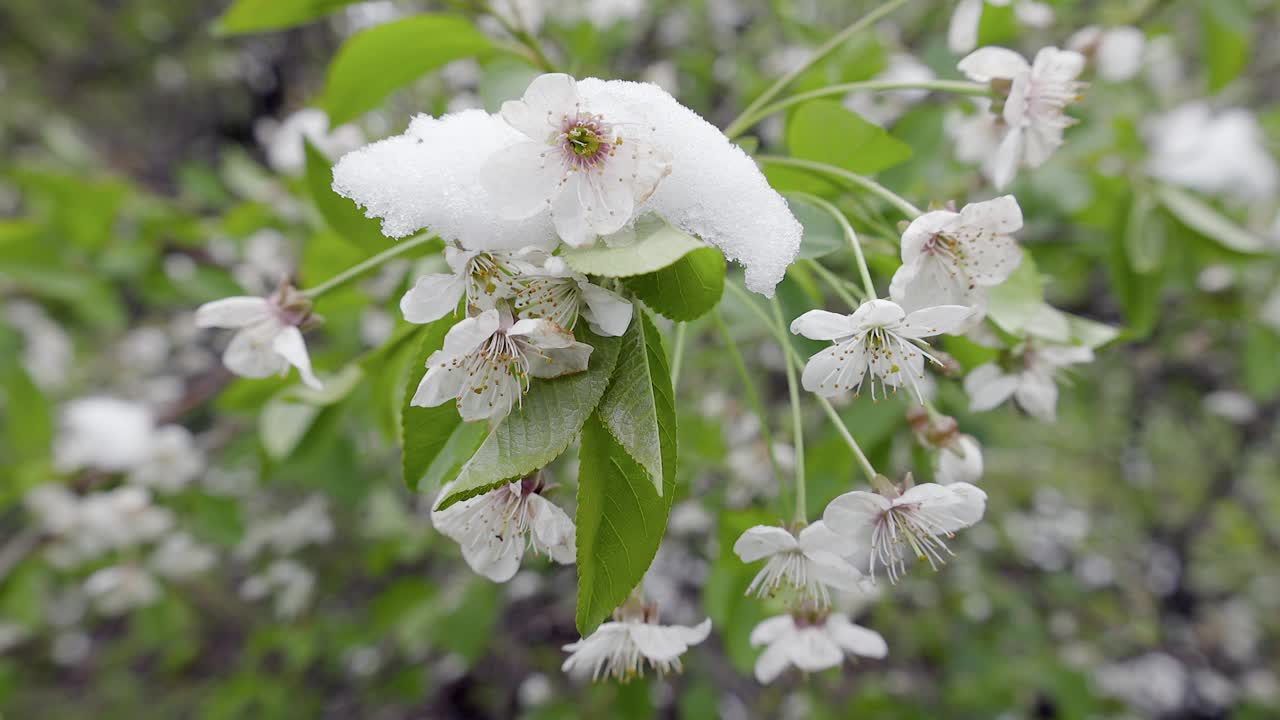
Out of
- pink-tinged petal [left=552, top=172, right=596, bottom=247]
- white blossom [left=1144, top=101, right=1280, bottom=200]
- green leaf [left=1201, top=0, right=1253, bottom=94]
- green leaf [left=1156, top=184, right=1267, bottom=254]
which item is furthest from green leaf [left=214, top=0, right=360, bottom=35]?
white blossom [left=1144, top=101, right=1280, bottom=200]

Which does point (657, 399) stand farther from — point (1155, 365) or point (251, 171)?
→ point (1155, 365)

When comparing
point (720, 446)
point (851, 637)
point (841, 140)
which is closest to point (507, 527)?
point (851, 637)

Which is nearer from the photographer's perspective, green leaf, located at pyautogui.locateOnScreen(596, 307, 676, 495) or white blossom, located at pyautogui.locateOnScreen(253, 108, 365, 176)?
green leaf, located at pyautogui.locateOnScreen(596, 307, 676, 495)

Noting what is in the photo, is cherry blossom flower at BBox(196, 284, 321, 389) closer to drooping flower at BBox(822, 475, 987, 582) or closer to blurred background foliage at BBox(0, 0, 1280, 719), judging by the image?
blurred background foliage at BBox(0, 0, 1280, 719)

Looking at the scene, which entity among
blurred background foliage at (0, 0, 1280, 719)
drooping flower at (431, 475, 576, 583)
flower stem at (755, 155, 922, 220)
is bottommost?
blurred background foliage at (0, 0, 1280, 719)

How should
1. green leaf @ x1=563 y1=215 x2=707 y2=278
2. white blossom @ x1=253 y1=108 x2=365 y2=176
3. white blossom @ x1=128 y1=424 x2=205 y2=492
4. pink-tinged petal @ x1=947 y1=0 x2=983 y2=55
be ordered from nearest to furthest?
green leaf @ x1=563 y1=215 x2=707 y2=278 → pink-tinged petal @ x1=947 y1=0 x2=983 y2=55 → white blossom @ x1=253 y1=108 x2=365 y2=176 → white blossom @ x1=128 y1=424 x2=205 y2=492

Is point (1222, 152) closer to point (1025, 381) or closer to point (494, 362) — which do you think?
point (1025, 381)
